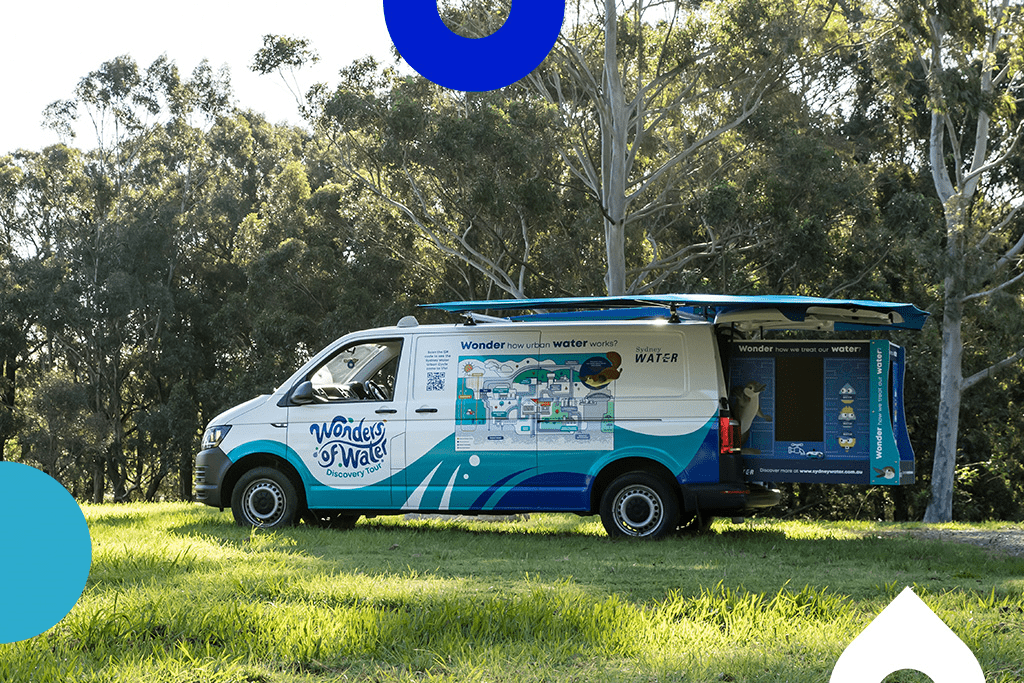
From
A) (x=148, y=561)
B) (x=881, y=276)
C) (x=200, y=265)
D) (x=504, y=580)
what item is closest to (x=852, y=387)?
(x=504, y=580)

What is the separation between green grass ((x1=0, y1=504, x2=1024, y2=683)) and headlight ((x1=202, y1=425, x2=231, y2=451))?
6.42 ft

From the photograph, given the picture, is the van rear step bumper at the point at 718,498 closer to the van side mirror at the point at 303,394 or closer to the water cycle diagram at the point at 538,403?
the water cycle diagram at the point at 538,403

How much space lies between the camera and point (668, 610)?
17.5ft

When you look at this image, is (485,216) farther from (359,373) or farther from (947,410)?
(359,373)

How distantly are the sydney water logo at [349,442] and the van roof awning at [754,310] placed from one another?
138cm

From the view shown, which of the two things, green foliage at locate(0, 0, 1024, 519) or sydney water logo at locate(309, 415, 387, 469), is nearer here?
sydney water logo at locate(309, 415, 387, 469)

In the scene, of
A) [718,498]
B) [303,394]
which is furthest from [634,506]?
[303,394]

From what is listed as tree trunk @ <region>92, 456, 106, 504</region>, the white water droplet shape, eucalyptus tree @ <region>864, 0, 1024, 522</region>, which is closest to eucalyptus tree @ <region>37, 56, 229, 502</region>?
tree trunk @ <region>92, 456, 106, 504</region>

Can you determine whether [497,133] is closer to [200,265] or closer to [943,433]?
[943,433]

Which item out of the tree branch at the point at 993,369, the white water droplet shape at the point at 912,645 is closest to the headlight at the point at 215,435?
the white water droplet shape at the point at 912,645

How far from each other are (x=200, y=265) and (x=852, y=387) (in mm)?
32973

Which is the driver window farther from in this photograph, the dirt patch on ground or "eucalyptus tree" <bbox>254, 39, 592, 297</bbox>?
"eucalyptus tree" <bbox>254, 39, 592, 297</bbox>

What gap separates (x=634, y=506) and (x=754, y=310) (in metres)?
2.04

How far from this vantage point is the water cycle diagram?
9.67 meters
